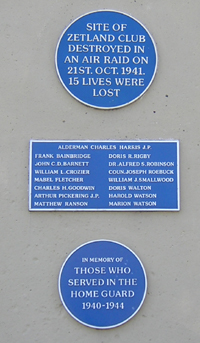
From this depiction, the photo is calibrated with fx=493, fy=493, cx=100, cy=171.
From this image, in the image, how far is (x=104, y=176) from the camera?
4.18 m

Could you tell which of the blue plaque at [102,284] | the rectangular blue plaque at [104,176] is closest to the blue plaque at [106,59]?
the rectangular blue plaque at [104,176]

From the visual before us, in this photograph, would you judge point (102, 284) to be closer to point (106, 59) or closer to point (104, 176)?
point (104, 176)

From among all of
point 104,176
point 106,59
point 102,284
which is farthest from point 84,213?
point 106,59

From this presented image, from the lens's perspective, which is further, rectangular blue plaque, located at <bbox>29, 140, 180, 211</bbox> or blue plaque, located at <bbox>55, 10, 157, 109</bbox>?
blue plaque, located at <bbox>55, 10, 157, 109</bbox>

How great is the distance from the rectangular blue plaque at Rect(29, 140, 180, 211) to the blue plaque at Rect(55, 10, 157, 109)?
0.43 metres

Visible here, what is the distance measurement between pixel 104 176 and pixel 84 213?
355 mm

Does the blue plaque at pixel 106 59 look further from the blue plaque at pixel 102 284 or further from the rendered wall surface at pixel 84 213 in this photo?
the blue plaque at pixel 102 284

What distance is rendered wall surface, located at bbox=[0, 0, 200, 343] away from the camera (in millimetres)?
4051

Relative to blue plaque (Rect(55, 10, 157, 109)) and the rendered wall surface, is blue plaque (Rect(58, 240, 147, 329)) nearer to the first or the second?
the rendered wall surface

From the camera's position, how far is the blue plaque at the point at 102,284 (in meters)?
4.03

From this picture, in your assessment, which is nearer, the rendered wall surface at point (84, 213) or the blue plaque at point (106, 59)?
the rendered wall surface at point (84, 213)

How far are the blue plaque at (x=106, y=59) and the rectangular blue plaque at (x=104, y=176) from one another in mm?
426

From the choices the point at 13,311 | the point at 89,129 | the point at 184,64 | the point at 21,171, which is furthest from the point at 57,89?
the point at 13,311

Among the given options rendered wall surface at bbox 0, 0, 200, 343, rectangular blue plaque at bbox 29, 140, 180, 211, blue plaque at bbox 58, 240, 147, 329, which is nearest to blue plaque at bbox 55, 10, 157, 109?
rendered wall surface at bbox 0, 0, 200, 343
